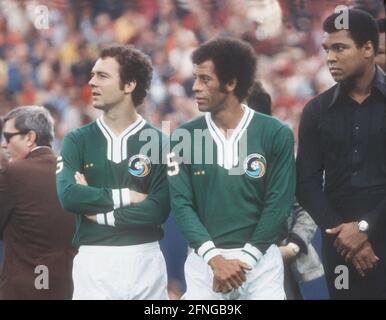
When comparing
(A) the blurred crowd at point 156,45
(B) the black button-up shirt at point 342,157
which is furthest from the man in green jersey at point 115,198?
(A) the blurred crowd at point 156,45

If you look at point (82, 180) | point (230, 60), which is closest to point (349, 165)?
point (230, 60)

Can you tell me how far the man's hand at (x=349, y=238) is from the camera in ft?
14.6

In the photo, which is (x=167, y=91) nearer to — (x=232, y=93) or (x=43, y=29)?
(x=43, y=29)

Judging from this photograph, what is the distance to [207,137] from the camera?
4500 mm

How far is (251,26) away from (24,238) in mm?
2653

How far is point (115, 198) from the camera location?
14.8ft

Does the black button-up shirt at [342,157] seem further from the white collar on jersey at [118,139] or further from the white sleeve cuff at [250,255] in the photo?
the white collar on jersey at [118,139]

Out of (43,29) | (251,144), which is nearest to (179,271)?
(251,144)

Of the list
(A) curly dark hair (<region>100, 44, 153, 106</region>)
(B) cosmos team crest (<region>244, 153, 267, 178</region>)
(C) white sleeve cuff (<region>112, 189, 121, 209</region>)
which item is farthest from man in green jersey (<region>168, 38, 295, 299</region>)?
(A) curly dark hair (<region>100, 44, 153, 106</region>)

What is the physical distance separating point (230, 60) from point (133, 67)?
48 centimetres

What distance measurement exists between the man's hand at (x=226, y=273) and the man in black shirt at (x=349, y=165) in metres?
0.48

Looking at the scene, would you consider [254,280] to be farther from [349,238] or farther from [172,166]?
[172,166]

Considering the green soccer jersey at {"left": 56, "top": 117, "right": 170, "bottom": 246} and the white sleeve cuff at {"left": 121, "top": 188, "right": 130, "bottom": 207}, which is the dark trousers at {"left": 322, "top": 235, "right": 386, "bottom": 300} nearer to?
the green soccer jersey at {"left": 56, "top": 117, "right": 170, "bottom": 246}

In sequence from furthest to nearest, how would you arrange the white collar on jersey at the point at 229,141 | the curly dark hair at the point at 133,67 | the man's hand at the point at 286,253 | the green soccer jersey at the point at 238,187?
the curly dark hair at the point at 133,67 < the man's hand at the point at 286,253 < the white collar on jersey at the point at 229,141 < the green soccer jersey at the point at 238,187
